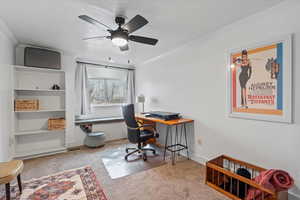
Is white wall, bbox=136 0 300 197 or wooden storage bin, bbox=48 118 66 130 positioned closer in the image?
white wall, bbox=136 0 300 197

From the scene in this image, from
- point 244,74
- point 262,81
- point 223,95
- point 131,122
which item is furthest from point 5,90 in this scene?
point 262,81

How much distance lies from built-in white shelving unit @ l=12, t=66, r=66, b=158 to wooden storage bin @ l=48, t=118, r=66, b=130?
0.38ft

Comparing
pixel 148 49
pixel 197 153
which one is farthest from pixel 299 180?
pixel 148 49

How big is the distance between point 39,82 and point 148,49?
2.51 meters

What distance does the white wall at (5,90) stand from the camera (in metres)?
2.19

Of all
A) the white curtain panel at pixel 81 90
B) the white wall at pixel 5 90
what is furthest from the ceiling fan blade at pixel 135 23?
the white curtain panel at pixel 81 90

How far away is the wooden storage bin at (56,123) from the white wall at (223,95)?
90.1 inches

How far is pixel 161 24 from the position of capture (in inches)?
82.8

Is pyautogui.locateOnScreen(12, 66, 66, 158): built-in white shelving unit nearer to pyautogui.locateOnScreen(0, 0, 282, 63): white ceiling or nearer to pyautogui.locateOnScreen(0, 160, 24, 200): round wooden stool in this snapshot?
pyautogui.locateOnScreen(0, 0, 282, 63): white ceiling

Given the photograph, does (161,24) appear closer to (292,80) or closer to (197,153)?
(292,80)

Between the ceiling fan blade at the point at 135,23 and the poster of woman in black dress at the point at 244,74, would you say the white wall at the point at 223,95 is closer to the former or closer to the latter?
the poster of woman in black dress at the point at 244,74

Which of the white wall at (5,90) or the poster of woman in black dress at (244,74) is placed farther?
the white wall at (5,90)

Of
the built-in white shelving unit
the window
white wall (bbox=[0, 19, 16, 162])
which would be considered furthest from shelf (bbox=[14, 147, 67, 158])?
the window

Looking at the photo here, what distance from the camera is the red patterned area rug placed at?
172 cm
